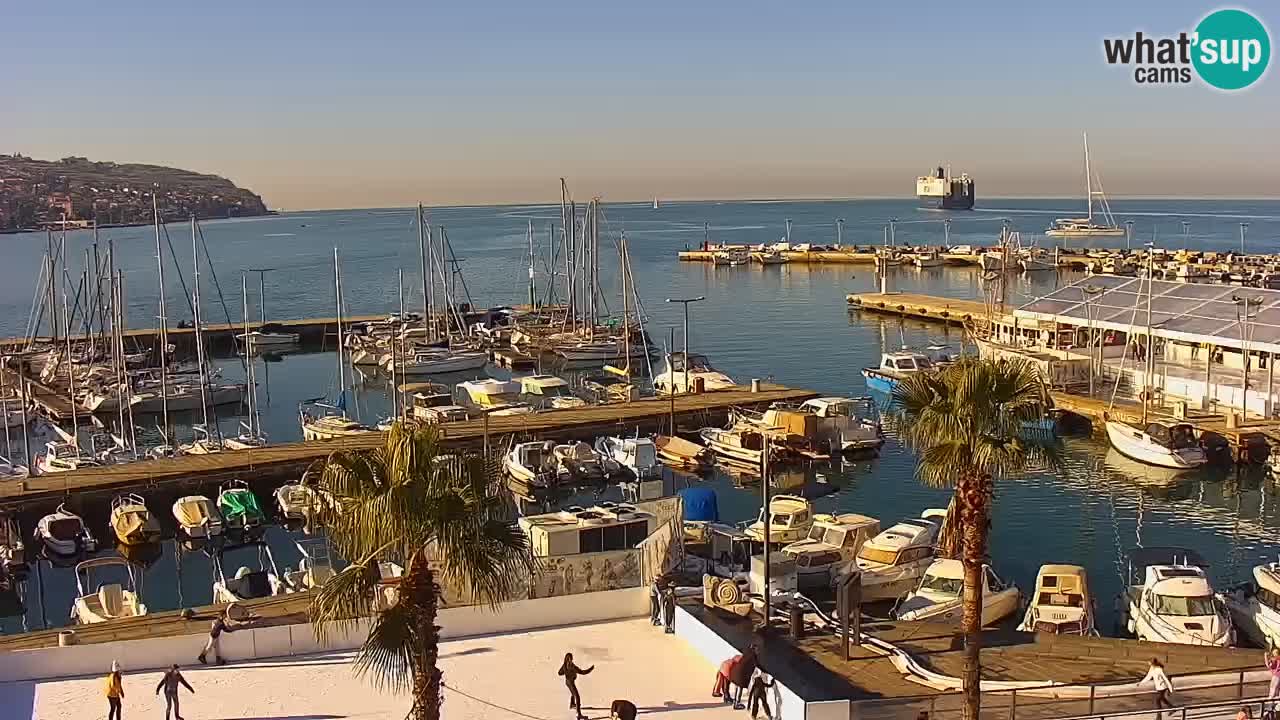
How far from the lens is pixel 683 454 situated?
4925 centimetres

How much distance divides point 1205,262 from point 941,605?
11248 centimetres

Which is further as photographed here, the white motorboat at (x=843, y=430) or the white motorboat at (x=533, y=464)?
the white motorboat at (x=843, y=430)

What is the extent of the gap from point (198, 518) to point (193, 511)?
1.38 feet

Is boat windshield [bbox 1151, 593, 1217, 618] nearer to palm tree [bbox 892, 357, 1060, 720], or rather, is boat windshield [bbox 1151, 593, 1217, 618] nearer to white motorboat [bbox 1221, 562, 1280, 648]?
white motorboat [bbox 1221, 562, 1280, 648]

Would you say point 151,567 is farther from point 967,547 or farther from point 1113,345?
point 1113,345

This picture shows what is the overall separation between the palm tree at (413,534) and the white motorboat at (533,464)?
3256 cm

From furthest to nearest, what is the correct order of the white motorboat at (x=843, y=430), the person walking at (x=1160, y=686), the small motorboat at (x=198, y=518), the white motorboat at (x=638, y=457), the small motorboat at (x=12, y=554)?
the white motorboat at (x=843, y=430)
the white motorboat at (x=638, y=457)
the small motorboat at (x=198, y=518)
the small motorboat at (x=12, y=554)
the person walking at (x=1160, y=686)

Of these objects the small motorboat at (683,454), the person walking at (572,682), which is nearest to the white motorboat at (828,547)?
the small motorboat at (683,454)

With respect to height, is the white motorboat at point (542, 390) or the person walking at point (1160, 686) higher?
the person walking at point (1160, 686)

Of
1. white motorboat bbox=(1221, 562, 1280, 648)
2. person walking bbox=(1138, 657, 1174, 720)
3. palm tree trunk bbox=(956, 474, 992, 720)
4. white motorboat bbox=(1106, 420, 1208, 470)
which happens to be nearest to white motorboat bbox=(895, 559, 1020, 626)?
white motorboat bbox=(1221, 562, 1280, 648)

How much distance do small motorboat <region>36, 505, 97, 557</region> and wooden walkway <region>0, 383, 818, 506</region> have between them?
3289 mm

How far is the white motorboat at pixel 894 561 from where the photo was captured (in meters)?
31.3

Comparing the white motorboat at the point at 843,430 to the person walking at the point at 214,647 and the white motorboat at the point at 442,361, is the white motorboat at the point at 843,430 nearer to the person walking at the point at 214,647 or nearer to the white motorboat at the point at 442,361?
the white motorboat at the point at 442,361

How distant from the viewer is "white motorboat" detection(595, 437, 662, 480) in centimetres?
4728
